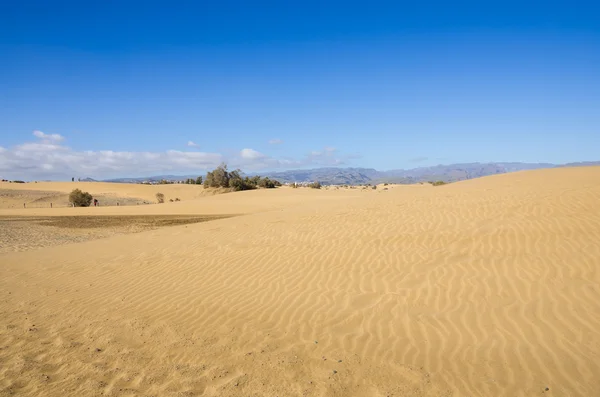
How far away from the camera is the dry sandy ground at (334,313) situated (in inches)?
163

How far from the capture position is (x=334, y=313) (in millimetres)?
5859

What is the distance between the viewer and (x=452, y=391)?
3.82 m

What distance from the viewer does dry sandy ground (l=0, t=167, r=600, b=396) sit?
413 cm

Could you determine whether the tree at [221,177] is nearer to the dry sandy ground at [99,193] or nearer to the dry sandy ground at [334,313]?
the dry sandy ground at [99,193]

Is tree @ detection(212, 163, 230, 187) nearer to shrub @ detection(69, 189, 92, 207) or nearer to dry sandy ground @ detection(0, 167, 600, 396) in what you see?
shrub @ detection(69, 189, 92, 207)

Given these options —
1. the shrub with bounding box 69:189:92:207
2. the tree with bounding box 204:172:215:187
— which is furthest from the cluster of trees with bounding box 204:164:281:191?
the shrub with bounding box 69:189:92:207

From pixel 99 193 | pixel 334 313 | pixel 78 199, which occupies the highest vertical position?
Answer: pixel 99 193

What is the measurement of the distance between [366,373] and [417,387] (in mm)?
575

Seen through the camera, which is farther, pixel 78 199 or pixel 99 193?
pixel 99 193

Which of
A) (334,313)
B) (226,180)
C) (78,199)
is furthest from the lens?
(226,180)

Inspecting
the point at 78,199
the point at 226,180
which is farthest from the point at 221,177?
the point at 78,199

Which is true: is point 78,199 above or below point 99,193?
below

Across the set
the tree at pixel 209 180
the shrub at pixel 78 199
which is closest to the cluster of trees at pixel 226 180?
the tree at pixel 209 180

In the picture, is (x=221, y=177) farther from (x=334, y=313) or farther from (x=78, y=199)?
(x=334, y=313)
